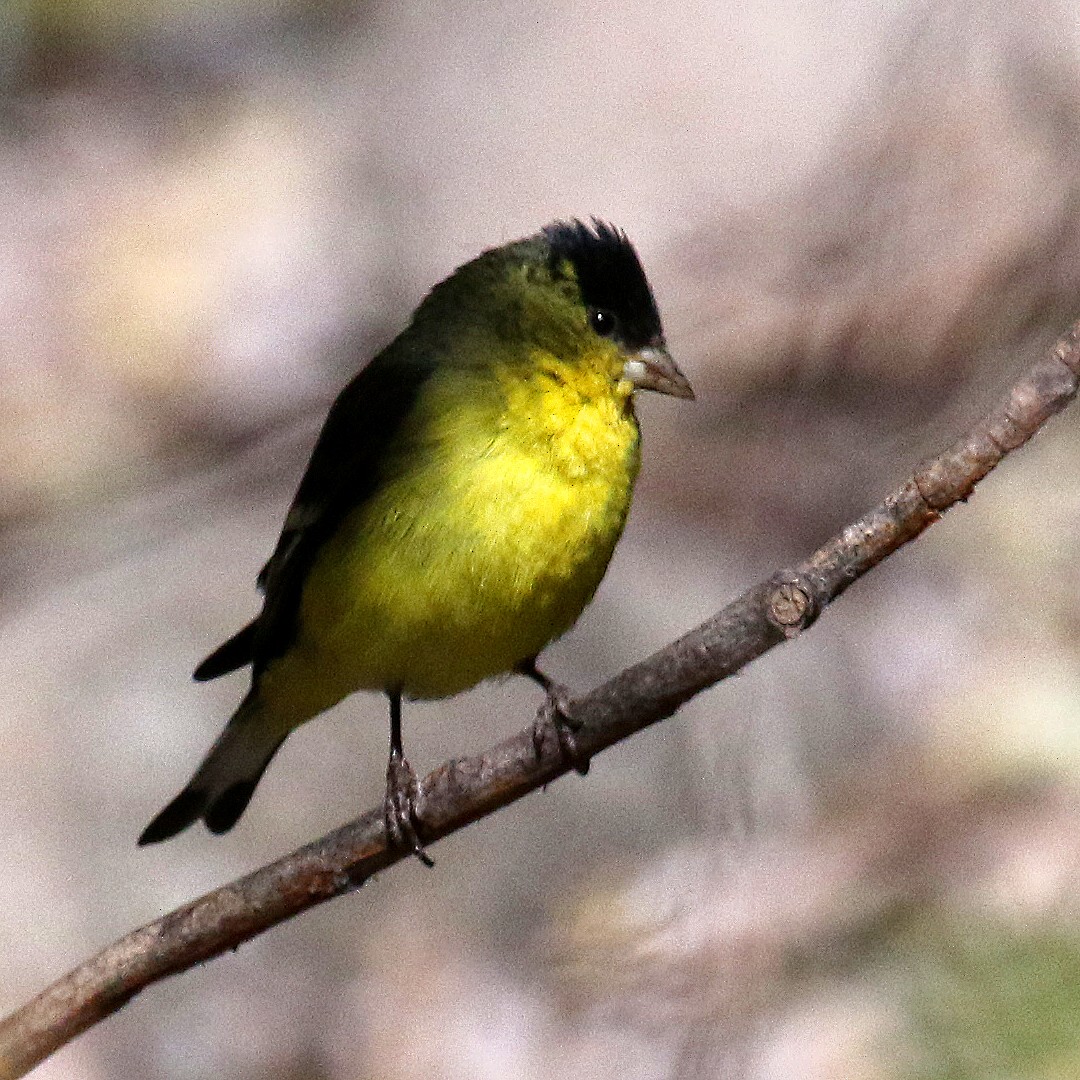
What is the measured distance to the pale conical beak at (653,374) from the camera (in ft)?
13.5

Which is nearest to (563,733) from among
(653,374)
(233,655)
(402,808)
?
(402,808)

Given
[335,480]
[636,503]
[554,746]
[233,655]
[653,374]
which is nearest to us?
[554,746]

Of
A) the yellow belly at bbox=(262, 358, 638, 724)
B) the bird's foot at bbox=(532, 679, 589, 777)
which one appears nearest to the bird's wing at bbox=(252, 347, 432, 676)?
the yellow belly at bbox=(262, 358, 638, 724)

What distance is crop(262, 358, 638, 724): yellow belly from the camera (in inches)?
150

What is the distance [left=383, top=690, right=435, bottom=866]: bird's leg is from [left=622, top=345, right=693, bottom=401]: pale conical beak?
900mm

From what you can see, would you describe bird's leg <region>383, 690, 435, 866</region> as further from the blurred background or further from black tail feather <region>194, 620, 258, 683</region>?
the blurred background

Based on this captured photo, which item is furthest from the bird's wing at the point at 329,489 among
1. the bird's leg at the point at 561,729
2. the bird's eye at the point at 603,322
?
the bird's leg at the point at 561,729

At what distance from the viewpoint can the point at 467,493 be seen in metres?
3.85

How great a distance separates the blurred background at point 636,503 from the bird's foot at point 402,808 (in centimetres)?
68

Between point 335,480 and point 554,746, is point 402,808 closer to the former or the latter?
point 554,746

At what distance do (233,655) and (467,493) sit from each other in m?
0.85

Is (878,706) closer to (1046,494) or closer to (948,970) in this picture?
(1046,494)

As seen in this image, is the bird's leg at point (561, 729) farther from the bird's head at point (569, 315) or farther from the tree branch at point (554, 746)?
the bird's head at point (569, 315)

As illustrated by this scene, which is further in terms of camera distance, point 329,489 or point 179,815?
point 179,815
